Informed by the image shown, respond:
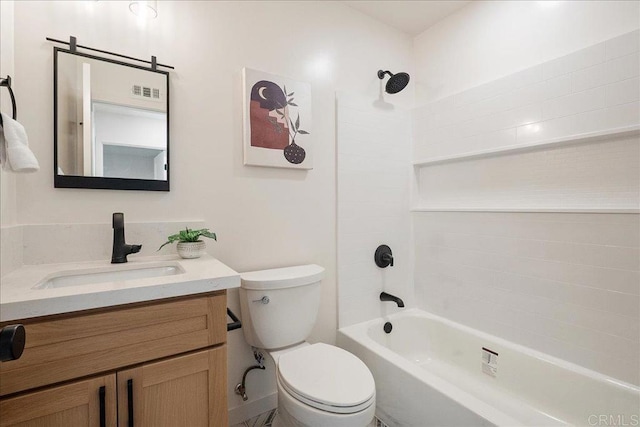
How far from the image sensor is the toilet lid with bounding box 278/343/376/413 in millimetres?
1091

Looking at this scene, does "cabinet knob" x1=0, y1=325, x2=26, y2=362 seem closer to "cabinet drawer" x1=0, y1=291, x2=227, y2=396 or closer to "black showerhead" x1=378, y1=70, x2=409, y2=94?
"cabinet drawer" x1=0, y1=291, x2=227, y2=396

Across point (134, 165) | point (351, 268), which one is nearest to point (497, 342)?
point (351, 268)

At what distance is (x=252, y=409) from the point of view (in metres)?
1.63

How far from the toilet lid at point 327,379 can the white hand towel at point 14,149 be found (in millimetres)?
1150

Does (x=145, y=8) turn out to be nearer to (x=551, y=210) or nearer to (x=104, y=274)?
(x=104, y=274)

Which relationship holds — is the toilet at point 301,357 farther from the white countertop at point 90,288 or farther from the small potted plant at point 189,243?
the white countertop at point 90,288

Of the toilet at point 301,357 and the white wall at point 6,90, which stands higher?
the white wall at point 6,90

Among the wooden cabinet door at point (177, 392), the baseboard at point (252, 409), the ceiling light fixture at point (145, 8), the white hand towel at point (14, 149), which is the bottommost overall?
the baseboard at point (252, 409)

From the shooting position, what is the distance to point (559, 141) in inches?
59.6

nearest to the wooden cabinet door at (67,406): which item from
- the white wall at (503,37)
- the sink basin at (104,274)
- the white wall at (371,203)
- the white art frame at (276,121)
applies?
the sink basin at (104,274)

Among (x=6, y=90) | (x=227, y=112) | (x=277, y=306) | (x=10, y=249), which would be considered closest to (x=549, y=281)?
(x=277, y=306)

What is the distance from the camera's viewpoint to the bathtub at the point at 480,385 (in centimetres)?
128

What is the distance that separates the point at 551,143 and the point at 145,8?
2.12 metres

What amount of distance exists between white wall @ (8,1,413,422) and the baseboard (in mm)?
23
